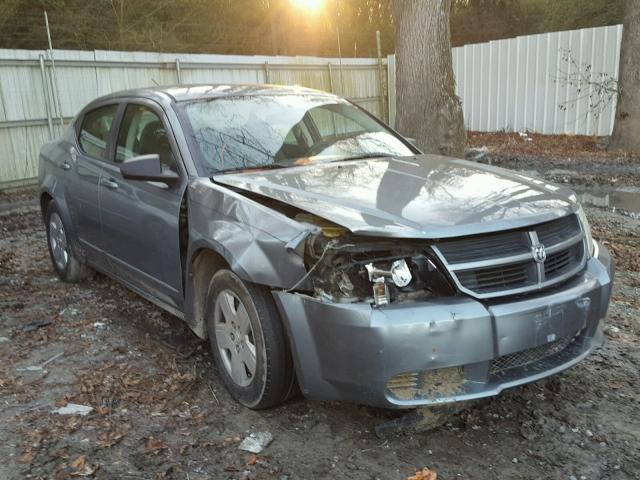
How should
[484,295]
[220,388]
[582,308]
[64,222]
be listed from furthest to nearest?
1. [64,222]
2. [220,388]
3. [582,308]
4. [484,295]

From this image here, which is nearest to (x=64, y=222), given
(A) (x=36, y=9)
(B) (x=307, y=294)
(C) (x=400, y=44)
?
(B) (x=307, y=294)

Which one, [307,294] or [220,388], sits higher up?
[307,294]

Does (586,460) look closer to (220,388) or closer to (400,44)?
(220,388)

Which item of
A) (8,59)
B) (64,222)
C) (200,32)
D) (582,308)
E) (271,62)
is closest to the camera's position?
(582,308)

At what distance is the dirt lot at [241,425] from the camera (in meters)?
2.80

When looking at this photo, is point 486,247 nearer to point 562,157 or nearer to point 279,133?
point 279,133

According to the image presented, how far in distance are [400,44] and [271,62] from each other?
5.82 meters

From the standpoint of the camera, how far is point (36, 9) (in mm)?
15734

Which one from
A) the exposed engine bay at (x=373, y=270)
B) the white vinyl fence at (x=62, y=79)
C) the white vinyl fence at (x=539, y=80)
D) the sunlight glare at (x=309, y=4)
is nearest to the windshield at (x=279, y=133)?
the exposed engine bay at (x=373, y=270)

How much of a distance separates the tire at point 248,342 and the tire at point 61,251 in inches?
94.1

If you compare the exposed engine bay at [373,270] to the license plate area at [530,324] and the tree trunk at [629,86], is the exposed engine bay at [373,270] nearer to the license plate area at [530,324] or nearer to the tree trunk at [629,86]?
the license plate area at [530,324]

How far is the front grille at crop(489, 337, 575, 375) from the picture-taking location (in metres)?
2.80

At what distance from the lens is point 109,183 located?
14.6 feet

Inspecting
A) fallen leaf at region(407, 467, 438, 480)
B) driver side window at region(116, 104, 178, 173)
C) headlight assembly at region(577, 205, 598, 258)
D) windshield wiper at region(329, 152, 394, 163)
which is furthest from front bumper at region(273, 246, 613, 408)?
driver side window at region(116, 104, 178, 173)
